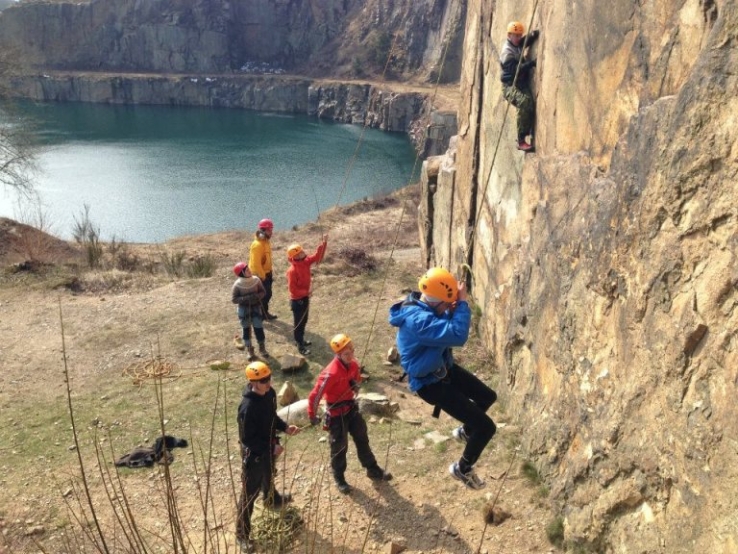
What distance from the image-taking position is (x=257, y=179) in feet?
127

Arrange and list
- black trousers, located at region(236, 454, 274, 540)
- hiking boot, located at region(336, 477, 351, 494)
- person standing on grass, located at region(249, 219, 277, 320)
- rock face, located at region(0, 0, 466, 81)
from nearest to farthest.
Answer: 1. black trousers, located at region(236, 454, 274, 540)
2. hiking boot, located at region(336, 477, 351, 494)
3. person standing on grass, located at region(249, 219, 277, 320)
4. rock face, located at region(0, 0, 466, 81)

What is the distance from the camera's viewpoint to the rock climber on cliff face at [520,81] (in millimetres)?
7656

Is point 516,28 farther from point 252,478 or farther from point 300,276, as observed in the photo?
point 252,478

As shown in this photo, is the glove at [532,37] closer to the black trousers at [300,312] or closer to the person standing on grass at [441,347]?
the person standing on grass at [441,347]

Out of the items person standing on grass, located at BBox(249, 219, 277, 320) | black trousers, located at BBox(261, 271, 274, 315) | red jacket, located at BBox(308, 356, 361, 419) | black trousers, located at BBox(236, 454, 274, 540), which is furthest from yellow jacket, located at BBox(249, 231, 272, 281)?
black trousers, located at BBox(236, 454, 274, 540)

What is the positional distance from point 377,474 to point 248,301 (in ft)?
12.4

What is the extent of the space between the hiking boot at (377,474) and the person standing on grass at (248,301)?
3.70m

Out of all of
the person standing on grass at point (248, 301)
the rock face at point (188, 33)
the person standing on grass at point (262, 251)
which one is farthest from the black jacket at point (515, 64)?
the rock face at point (188, 33)

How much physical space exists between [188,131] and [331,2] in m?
33.3

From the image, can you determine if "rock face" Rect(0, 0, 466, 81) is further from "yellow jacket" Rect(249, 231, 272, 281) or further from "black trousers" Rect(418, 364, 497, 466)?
"black trousers" Rect(418, 364, 497, 466)

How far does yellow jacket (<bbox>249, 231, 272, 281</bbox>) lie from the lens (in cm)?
1020

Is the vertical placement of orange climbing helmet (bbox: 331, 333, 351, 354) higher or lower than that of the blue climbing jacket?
lower

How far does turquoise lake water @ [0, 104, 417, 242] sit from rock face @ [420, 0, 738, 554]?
13.9 metres

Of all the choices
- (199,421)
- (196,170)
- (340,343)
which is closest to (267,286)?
(199,421)
